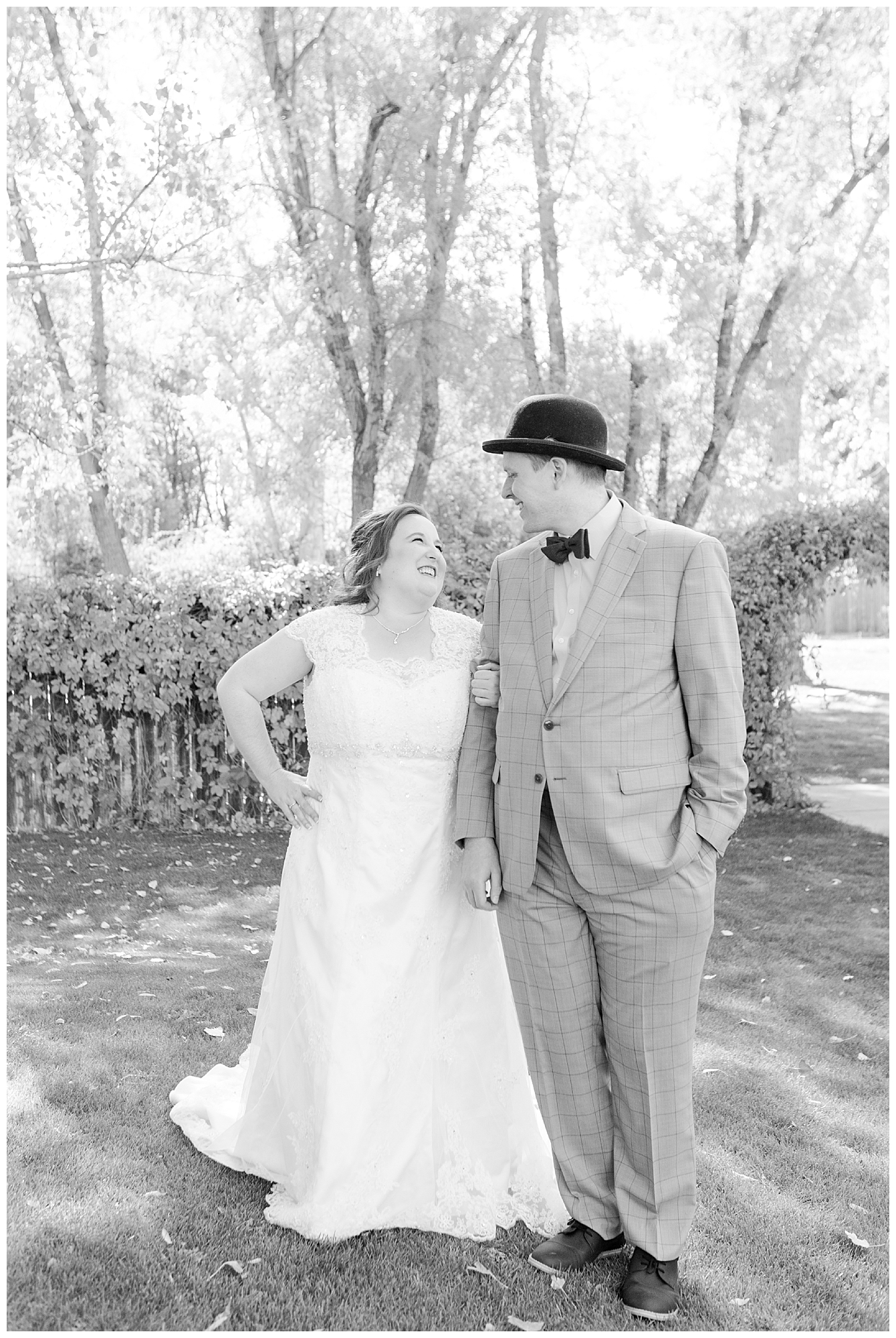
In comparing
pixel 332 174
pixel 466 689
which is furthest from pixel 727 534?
pixel 466 689

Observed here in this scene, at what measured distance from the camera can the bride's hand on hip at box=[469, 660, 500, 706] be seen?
334 centimetres

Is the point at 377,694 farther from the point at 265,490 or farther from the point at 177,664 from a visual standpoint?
the point at 265,490

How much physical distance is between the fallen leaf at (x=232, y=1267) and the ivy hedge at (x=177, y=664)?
20.7 ft

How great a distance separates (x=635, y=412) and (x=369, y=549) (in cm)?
993

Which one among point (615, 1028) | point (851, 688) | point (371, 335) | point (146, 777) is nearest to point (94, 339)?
point (371, 335)

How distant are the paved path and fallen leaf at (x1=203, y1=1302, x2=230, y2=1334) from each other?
24.1ft

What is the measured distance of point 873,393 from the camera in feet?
58.2

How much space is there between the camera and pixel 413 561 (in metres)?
3.56

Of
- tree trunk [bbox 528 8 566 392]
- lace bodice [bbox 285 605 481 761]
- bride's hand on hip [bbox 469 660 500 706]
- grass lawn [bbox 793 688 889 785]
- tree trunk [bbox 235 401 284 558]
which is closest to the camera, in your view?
bride's hand on hip [bbox 469 660 500 706]

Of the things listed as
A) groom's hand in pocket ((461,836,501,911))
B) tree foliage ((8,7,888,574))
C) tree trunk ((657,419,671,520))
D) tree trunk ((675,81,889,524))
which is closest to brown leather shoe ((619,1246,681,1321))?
groom's hand in pocket ((461,836,501,911))

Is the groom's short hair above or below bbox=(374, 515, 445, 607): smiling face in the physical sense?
above

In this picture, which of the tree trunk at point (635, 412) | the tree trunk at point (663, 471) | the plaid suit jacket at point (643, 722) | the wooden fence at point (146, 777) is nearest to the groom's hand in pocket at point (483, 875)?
the plaid suit jacket at point (643, 722)

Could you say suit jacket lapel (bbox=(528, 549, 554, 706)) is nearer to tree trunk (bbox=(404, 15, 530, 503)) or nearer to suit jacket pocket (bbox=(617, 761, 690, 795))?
suit jacket pocket (bbox=(617, 761, 690, 795))

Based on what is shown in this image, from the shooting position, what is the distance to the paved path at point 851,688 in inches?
390
